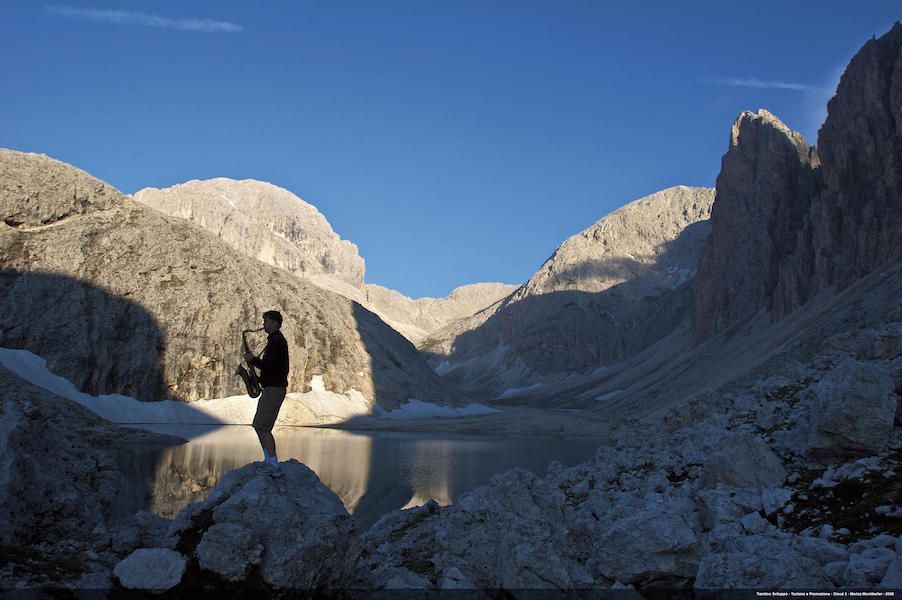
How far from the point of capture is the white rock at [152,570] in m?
8.79

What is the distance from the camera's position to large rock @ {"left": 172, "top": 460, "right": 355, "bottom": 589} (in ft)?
29.4

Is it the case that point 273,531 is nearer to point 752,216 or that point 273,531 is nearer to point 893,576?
point 893,576

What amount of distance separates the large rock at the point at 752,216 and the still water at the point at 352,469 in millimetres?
97567

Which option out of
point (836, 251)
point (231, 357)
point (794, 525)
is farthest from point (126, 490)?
point (836, 251)

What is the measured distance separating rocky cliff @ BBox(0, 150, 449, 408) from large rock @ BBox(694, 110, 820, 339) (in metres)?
79.7

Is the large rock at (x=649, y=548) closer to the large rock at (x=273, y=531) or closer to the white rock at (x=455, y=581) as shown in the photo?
the white rock at (x=455, y=581)

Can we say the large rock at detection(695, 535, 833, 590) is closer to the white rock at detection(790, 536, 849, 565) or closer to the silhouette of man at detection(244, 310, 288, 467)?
the white rock at detection(790, 536, 849, 565)

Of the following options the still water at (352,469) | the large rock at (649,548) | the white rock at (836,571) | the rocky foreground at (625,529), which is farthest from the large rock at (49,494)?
the white rock at (836,571)

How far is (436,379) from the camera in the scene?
158500 millimetres

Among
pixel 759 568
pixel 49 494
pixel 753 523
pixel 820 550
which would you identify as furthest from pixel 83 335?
pixel 820 550

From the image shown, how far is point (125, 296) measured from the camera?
331ft

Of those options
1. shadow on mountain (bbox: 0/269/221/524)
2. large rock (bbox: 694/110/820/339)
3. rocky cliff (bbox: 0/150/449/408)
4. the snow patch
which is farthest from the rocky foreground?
large rock (bbox: 694/110/820/339)

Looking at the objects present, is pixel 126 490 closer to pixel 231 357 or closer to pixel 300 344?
pixel 231 357

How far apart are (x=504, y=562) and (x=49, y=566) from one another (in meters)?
6.24
